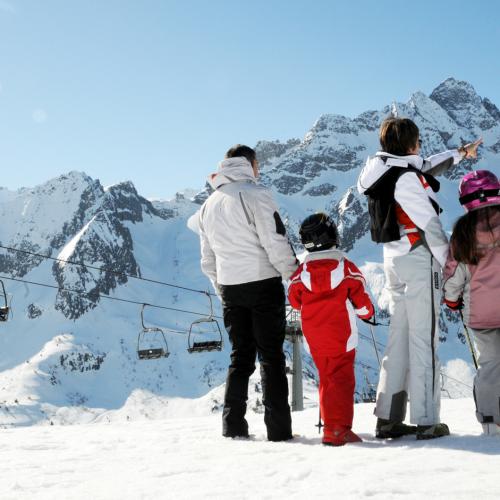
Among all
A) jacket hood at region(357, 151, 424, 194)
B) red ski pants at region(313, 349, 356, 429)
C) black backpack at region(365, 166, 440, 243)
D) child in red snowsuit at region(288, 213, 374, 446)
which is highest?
jacket hood at region(357, 151, 424, 194)

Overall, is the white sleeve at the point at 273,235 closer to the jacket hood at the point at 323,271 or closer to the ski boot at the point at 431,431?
the jacket hood at the point at 323,271

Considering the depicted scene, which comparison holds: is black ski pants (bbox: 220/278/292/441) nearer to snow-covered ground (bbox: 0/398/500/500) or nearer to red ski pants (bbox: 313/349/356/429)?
snow-covered ground (bbox: 0/398/500/500)

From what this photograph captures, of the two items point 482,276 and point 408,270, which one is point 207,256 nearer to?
point 408,270

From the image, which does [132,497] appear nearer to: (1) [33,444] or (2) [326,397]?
(2) [326,397]

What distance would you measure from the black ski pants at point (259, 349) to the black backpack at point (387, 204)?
0.85 meters

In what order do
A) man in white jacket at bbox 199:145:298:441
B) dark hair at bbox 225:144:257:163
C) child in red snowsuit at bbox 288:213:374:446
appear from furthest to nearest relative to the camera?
dark hair at bbox 225:144:257:163 < man in white jacket at bbox 199:145:298:441 < child in red snowsuit at bbox 288:213:374:446

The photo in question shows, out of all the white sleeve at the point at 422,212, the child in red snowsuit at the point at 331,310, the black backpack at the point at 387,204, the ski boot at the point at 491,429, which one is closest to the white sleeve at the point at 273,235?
the child in red snowsuit at the point at 331,310

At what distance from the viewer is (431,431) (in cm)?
384

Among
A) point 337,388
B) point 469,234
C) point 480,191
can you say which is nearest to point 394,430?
point 337,388

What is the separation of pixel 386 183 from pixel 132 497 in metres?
2.57

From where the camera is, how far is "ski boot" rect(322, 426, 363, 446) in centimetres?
398

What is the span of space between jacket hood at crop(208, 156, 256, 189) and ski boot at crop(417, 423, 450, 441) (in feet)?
7.07

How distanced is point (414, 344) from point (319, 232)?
99cm

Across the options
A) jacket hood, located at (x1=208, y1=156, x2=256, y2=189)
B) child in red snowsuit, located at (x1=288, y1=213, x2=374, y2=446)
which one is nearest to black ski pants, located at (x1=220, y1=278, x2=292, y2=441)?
child in red snowsuit, located at (x1=288, y1=213, x2=374, y2=446)
